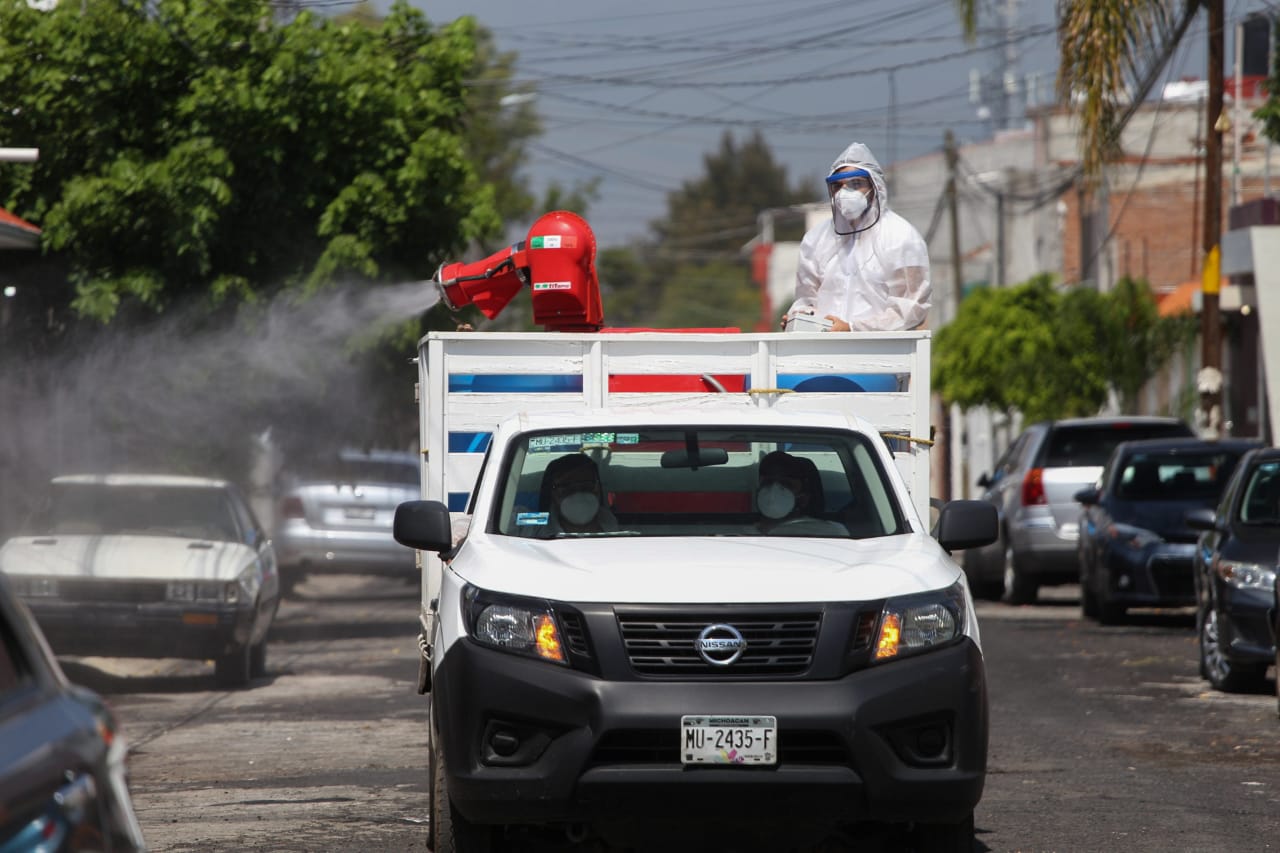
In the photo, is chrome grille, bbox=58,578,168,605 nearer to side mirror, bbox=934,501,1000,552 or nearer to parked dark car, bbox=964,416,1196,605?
parked dark car, bbox=964,416,1196,605

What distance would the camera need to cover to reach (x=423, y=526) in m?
7.58

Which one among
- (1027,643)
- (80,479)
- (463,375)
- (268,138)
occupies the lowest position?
(1027,643)

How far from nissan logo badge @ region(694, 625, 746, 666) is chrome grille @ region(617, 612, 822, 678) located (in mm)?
17

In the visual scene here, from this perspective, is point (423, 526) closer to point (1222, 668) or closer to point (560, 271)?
point (560, 271)

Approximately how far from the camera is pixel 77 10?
19.4m

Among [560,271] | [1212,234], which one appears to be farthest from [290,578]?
[560,271]

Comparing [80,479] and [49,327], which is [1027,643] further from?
[49,327]

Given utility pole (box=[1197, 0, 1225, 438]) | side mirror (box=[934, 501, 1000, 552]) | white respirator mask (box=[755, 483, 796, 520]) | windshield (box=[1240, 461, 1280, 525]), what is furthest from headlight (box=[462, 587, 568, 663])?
utility pole (box=[1197, 0, 1225, 438])

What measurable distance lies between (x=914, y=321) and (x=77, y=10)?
11.5 m

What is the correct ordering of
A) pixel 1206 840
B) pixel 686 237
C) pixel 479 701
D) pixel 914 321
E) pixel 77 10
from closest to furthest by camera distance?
pixel 479 701
pixel 1206 840
pixel 914 321
pixel 77 10
pixel 686 237

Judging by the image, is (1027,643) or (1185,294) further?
(1185,294)

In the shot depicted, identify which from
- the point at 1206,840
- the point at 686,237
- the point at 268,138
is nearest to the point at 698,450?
the point at 1206,840

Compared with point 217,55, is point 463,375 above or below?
below

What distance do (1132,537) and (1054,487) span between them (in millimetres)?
3052
